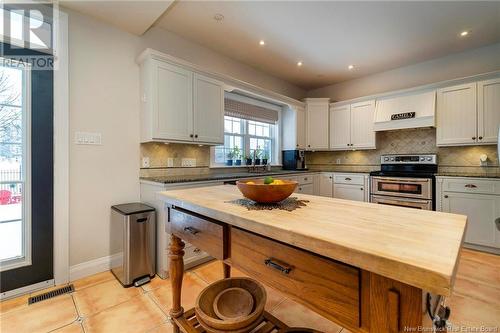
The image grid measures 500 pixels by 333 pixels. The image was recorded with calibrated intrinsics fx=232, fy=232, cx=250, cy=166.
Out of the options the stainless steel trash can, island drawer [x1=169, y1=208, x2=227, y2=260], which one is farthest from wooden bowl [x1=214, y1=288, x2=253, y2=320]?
the stainless steel trash can

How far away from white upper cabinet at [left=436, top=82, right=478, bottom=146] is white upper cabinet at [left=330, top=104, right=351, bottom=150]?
1.28 meters

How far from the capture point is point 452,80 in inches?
126

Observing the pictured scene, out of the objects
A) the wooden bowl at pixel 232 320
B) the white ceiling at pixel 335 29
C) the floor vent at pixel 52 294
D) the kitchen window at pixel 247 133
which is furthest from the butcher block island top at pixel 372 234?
the kitchen window at pixel 247 133

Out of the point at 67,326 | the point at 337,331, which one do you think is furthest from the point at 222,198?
the point at 67,326

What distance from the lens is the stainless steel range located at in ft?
10.4

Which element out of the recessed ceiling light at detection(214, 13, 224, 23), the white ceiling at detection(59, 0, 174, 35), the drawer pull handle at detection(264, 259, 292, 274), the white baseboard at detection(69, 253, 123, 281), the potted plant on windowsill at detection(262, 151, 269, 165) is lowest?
the white baseboard at detection(69, 253, 123, 281)

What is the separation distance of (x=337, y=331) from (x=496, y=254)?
2.67 meters

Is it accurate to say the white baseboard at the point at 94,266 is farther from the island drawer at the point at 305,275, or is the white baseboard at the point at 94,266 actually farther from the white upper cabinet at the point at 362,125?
the white upper cabinet at the point at 362,125

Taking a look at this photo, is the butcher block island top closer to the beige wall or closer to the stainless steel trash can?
the stainless steel trash can

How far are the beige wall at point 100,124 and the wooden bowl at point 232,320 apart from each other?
5.54 feet

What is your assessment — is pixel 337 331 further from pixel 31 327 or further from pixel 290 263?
pixel 31 327

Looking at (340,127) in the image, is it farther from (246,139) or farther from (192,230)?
(192,230)

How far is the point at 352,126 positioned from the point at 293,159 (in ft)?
3.95

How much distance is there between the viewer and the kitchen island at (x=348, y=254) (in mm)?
520
